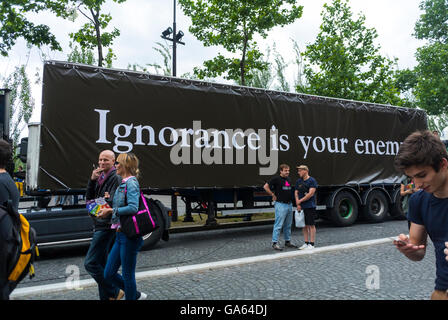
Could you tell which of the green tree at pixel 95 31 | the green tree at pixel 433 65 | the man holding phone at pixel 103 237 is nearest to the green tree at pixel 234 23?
the green tree at pixel 95 31

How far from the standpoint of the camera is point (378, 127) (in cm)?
1130

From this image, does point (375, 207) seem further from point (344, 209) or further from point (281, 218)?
point (281, 218)

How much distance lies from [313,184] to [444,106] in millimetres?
22726

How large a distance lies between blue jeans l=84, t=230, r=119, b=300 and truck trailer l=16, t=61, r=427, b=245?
125 inches

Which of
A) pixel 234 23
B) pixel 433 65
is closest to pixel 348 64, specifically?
pixel 234 23

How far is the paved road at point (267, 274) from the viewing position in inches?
174

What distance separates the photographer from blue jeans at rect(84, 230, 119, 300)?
12.6 ft

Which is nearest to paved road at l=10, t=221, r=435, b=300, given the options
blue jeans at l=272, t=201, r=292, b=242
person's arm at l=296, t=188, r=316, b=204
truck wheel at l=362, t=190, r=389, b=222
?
blue jeans at l=272, t=201, r=292, b=242

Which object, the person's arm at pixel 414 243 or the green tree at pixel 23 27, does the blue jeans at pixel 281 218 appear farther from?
the green tree at pixel 23 27

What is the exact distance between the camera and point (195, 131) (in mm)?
8000

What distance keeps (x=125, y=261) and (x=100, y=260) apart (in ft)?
1.52

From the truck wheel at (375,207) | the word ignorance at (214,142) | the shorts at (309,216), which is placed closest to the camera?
the word ignorance at (214,142)

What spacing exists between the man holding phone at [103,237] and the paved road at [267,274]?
65cm

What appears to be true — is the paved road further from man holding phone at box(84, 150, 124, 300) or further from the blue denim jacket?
the blue denim jacket
